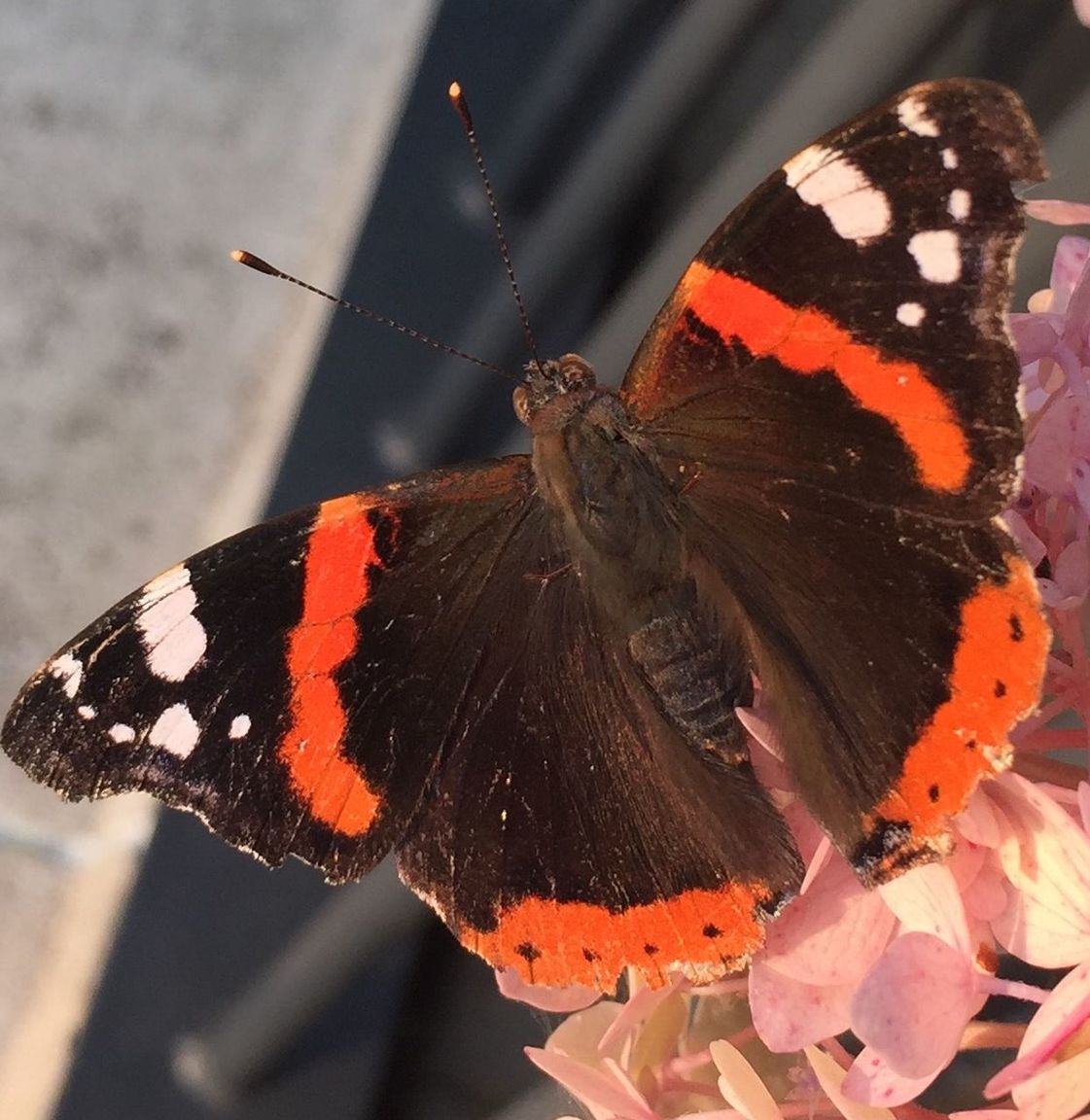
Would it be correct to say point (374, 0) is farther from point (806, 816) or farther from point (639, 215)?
point (806, 816)

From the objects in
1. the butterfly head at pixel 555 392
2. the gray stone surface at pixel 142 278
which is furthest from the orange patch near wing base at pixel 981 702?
the gray stone surface at pixel 142 278

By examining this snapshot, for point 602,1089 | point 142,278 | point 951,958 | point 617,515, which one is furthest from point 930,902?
point 142,278

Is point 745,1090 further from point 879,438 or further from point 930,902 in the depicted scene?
point 879,438

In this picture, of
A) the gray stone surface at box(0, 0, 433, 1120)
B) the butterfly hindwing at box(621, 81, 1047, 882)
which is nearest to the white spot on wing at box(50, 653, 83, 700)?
the butterfly hindwing at box(621, 81, 1047, 882)

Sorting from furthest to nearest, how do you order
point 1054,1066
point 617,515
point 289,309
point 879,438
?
point 289,309, point 617,515, point 879,438, point 1054,1066

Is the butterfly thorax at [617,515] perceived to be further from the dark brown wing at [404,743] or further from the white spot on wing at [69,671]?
the white spot on wing at [69,671]

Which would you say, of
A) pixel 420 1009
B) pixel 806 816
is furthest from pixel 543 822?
pixel 420 1009
